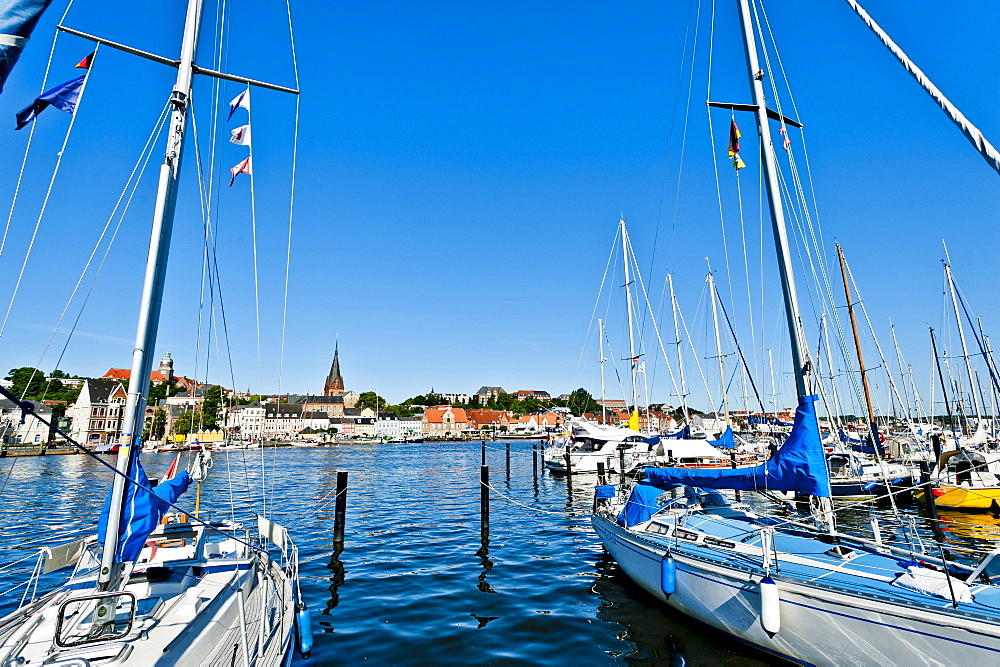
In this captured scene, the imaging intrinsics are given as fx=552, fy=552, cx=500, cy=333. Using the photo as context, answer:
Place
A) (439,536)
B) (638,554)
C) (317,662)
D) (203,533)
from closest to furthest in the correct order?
(317,662) < (203,533) < (638,554) < (439,536)

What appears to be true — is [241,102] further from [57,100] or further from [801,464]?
[801,464]

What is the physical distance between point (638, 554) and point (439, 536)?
992cm

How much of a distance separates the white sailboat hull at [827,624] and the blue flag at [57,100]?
12.6 m

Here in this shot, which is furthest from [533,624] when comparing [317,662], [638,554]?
[317,662]

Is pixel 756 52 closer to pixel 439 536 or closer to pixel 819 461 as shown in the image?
pixel 819 461

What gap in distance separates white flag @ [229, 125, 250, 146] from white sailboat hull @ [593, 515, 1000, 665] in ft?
37.6

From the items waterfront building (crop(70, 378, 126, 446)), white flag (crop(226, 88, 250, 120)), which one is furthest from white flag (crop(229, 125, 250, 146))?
waterfront building (crop(70, 378, 126, 446))

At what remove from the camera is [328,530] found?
21.9 metres

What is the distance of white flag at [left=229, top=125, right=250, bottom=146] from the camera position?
388 inches

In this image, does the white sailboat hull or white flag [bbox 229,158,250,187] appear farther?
white flag [bbox 229,158,250,187]

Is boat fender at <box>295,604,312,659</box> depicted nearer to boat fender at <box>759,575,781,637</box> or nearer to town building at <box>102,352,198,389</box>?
boat fender at <box>759,575,781,637</box>

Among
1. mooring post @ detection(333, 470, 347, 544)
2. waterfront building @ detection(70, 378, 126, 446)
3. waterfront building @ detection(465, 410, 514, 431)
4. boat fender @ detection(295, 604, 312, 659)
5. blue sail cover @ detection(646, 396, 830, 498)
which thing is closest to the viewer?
boat fender @ detection(295, 604, 312, 659)

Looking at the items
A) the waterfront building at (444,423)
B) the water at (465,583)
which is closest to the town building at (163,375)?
the waterfront building at (444,423)

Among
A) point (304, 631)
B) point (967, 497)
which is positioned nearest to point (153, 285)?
point (304, 631)
